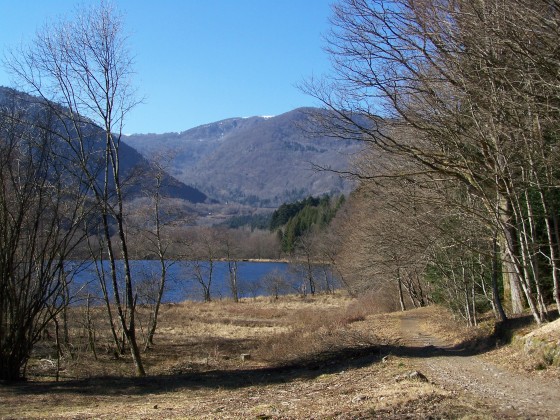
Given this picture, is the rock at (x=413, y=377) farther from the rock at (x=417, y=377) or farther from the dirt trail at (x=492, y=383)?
the dirt trail at (x=492, y=383)

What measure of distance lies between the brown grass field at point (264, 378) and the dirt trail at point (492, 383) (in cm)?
9

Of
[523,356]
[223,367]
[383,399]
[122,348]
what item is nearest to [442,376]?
[523,356]

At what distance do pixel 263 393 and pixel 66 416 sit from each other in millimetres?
3768

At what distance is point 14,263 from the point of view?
1485 cm

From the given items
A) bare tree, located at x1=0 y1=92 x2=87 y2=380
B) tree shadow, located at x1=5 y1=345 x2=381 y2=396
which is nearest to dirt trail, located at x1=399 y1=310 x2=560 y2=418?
tree shadow, located at x1=5 y1=345 x2=381 y2=396

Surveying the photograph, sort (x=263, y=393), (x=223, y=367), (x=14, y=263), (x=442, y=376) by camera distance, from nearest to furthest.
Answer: (x=442, y=376)
(x=263, y=393)
(x=14, y=263)
(x=223, y=367)

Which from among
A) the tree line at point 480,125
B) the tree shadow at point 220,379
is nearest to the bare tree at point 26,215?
the tree shadow at point 220,379

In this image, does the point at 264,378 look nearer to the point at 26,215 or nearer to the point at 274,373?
the point at 274,373

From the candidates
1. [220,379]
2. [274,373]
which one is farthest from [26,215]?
[274,373]

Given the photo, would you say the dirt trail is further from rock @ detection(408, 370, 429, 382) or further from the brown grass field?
rock @ detection(408, 370, 429, 382)

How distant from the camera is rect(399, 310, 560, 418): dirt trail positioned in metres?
6.33

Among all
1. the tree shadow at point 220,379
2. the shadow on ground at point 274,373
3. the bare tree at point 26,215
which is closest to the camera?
the shadow on ground at point 274,373

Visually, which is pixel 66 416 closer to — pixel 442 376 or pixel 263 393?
pixel 263 393

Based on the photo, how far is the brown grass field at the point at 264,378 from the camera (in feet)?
23.7
